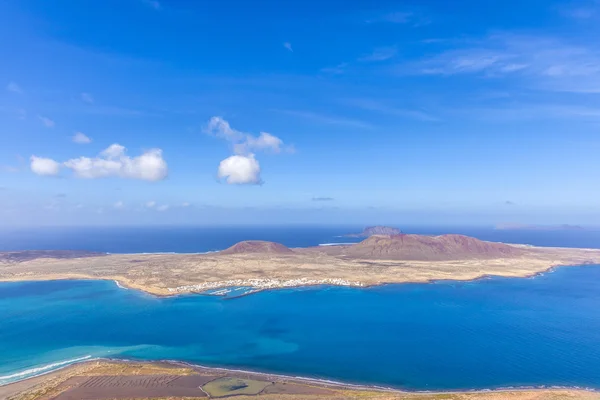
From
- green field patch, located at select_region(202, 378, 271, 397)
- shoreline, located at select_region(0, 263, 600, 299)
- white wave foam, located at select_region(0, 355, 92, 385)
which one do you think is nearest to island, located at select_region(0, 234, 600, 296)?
A: shoreline, located at select_region(0, 263, 600, 299)

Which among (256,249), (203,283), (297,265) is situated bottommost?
(203,283)

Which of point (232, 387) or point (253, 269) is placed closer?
point (232, 387)

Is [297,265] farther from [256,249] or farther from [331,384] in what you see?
[331,384]

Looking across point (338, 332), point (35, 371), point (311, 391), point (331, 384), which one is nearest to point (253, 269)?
point (338, 332)

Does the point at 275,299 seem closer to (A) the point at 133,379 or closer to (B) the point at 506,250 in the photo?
(A) the point at 133,379

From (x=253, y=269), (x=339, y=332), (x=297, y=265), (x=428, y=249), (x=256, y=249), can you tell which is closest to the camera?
(x=339, y=332)

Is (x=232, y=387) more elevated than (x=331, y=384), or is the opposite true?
(x=232, y=387)
